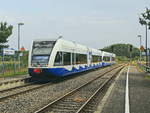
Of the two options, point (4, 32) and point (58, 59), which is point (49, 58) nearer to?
point (58, 59)

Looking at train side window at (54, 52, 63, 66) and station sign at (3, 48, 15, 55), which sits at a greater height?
station sign at (3, 48, 15, 55)

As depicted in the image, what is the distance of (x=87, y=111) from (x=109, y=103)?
1883mm

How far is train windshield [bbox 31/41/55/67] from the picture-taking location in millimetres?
18828

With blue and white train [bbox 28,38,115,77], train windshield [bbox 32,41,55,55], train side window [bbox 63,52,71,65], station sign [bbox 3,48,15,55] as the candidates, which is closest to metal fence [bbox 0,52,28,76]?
station sign [bbox 3,48,15,55]

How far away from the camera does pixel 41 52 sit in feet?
63.1

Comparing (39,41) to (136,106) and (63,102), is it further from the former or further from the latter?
(136,106)

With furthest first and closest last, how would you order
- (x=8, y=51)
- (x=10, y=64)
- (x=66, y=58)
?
(x=10, y=64), (x=8, y=51), (x=66, y=58)

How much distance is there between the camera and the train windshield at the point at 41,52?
18.8 meters

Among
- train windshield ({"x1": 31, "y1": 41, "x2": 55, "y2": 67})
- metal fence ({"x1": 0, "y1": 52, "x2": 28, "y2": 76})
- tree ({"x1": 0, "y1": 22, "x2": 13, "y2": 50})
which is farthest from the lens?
tree ({"x1": 0, "y1": 22, "x2": 13, "y2": 50})

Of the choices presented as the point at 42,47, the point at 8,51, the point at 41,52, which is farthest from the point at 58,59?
the point at 8,51

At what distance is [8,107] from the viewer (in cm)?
988

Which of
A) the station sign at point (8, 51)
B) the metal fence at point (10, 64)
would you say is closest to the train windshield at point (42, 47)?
the station sign at point (8, 51)

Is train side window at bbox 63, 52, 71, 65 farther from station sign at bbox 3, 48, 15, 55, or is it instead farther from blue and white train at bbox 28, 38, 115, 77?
station sign at bbox 3, 48, 15, 55

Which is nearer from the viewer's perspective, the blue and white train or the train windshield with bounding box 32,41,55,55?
the blue and white train
